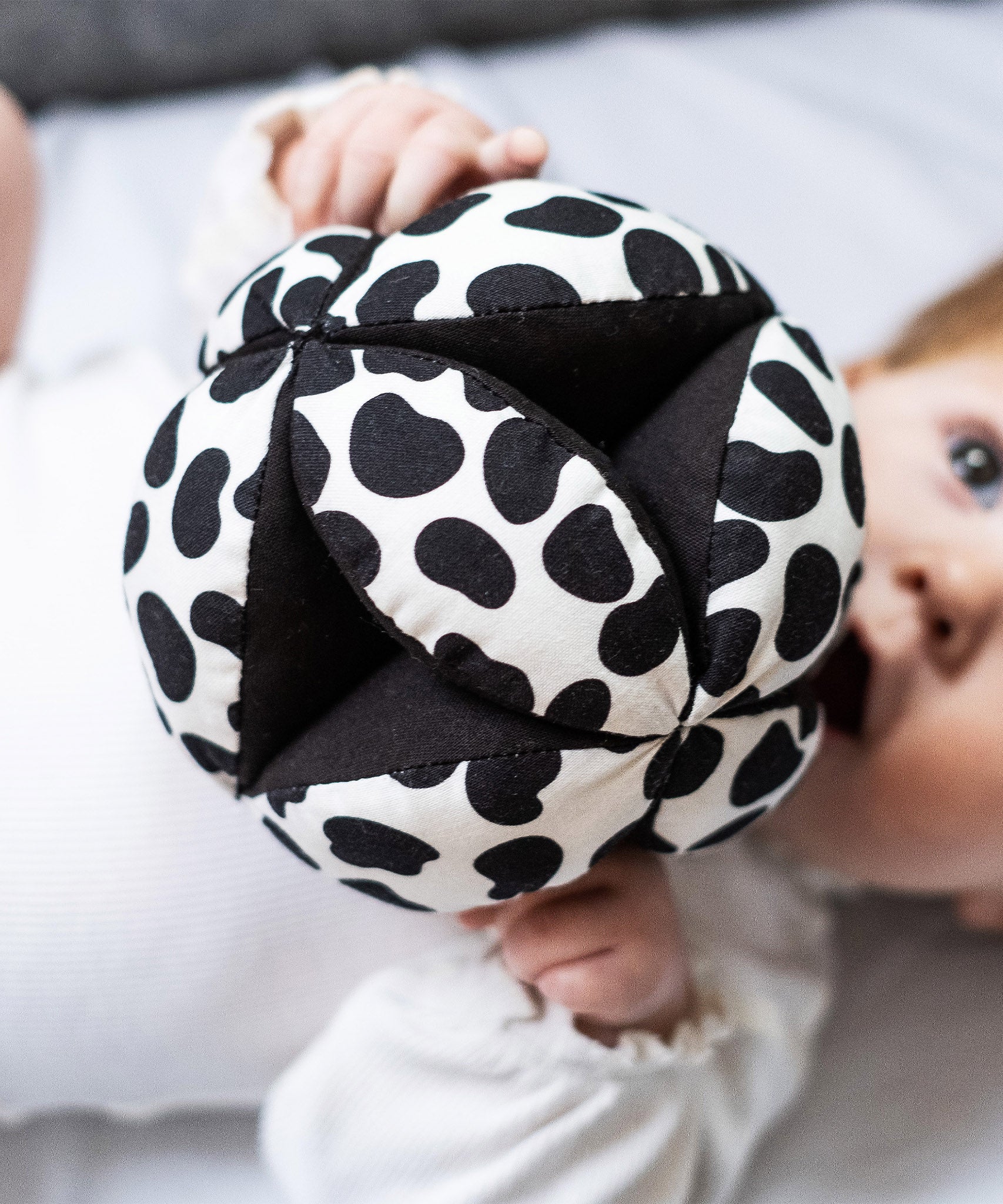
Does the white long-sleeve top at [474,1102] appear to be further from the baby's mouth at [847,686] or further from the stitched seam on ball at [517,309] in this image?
the stitched seam on ball at [517,309]

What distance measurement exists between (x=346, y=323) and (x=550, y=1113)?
1.49ft

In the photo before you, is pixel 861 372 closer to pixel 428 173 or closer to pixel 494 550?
pixel 428 173

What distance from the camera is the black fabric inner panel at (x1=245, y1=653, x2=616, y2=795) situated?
368 millimetres

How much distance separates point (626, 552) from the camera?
0.36 m

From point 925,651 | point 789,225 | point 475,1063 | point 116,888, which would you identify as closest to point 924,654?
point 925,651

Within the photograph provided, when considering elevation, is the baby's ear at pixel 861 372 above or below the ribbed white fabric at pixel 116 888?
above

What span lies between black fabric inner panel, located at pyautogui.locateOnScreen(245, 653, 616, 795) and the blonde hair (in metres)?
0.44

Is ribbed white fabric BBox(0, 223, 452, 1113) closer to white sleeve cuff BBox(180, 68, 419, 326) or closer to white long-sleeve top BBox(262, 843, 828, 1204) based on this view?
white long-sleeve top BBox(262, 843, 828, 1204)

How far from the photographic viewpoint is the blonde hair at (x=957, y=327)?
68cm

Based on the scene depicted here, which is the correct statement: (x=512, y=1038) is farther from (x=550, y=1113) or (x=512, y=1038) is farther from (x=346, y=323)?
(x=346, y=323)

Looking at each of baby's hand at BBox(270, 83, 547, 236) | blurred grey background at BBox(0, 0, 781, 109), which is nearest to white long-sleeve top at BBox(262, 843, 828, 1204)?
baby's hand at BBox(270, 83, 547, 236)

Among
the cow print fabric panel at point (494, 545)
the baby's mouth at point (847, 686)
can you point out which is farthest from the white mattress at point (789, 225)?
the cow print fabric panel at point (494, 545)

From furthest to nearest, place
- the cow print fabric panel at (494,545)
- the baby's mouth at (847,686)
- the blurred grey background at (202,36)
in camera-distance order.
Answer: the blurred grey background at (202,36)
the baby's mouth at (847,686)
the cow print fabric panel at (494,545)

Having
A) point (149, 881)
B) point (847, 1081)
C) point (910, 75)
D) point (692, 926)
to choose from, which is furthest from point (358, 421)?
point (910, 75)
